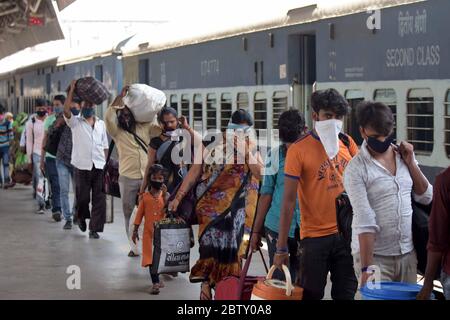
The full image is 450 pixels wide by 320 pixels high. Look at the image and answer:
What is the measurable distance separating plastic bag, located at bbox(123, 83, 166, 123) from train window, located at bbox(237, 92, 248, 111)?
341cm

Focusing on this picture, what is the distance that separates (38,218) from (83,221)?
8.17 ft

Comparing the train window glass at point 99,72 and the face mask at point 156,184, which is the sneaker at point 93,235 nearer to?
the face mask at point 156,184

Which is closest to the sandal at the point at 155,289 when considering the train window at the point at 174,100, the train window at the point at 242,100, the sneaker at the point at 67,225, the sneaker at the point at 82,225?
the sneaker at the point at 82,225

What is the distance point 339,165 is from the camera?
6398 mm

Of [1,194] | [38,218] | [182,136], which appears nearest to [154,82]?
[1,194]

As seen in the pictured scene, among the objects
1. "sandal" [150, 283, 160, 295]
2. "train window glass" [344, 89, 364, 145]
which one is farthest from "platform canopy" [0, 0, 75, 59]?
"sandal" [150, 283, 160, 295]

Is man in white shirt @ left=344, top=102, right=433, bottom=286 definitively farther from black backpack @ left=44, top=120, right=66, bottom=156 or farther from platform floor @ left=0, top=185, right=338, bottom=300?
black backpack @ left=44, top=120, right=66, bottom=156

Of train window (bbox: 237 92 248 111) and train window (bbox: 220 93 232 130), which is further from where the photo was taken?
train window (bbox: 220 93 232 130)

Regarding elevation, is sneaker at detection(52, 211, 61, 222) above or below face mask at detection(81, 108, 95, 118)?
below

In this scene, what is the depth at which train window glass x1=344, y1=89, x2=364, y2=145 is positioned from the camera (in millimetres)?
10812

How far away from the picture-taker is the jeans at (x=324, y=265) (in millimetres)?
6285

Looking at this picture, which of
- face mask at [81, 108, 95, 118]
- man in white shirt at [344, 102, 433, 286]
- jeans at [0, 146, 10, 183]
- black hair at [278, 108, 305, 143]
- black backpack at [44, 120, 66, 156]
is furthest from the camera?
jeans at [0, 146, 10, 183]

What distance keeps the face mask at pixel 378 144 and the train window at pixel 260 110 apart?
793 centimetres

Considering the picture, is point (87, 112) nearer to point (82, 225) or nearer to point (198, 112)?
point (82, 225)
